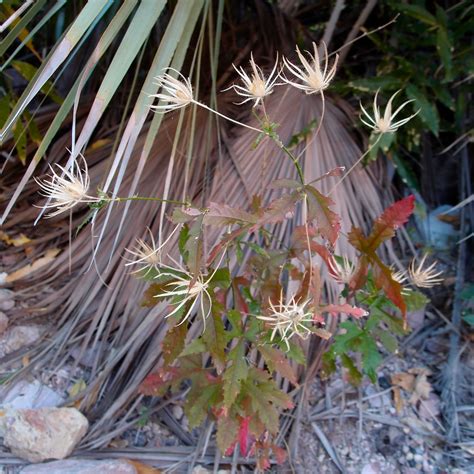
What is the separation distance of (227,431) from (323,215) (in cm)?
46

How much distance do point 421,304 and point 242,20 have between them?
1.12m

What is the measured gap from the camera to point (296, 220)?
1.40 metres

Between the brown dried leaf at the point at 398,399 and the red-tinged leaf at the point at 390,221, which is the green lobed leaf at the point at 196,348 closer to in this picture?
the red-tinged leaf at the point at 390,221

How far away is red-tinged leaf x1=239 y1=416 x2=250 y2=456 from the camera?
1057mm

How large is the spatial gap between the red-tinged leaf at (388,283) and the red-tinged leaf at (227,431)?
352mm

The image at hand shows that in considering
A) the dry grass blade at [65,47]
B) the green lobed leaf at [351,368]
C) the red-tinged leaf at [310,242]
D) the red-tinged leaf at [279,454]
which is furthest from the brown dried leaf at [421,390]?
the dry grass blade at [65,47]

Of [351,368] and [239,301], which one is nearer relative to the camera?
[239,301]

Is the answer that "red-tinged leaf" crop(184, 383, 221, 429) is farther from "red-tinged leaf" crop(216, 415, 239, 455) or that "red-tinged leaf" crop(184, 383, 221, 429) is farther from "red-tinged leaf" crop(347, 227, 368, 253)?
"red-tinged leaf" crop(347, 227, 368, 253)

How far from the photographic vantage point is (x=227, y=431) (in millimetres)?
1025

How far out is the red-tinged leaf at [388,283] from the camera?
93 cm

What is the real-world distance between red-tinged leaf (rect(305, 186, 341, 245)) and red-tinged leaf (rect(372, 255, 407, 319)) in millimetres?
191

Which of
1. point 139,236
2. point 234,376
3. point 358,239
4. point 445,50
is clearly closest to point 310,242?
point 358,239

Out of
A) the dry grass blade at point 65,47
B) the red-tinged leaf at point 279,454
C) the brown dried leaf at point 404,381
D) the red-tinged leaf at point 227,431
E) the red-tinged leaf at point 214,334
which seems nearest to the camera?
the dry grass blade at point 65,47

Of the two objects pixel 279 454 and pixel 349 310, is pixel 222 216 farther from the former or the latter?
pixel 279 454
